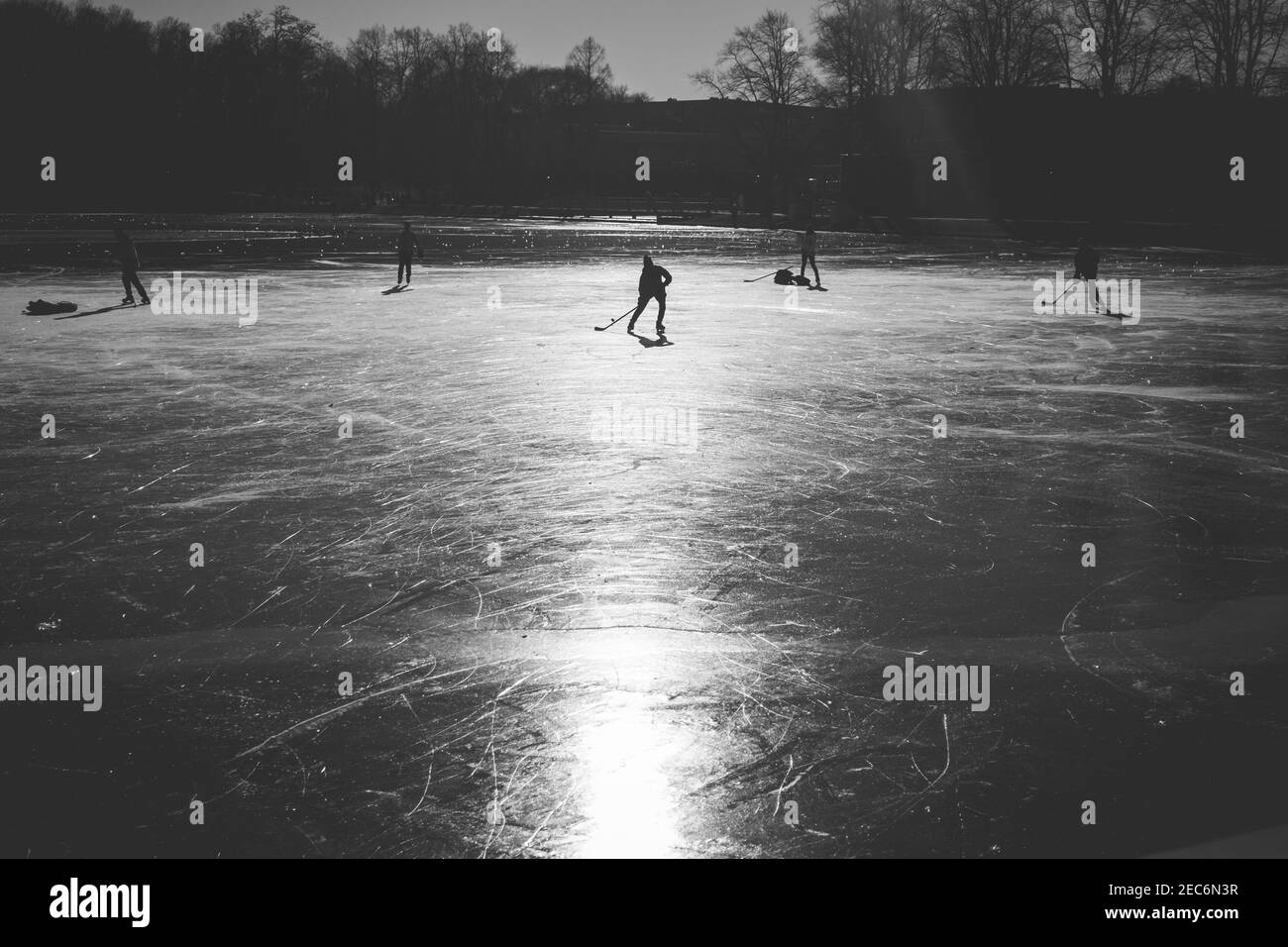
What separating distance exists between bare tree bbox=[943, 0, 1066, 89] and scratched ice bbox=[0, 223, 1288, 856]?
53159mm

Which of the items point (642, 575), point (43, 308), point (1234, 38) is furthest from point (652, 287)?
point (1234, 38)

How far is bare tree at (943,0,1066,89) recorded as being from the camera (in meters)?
63.3

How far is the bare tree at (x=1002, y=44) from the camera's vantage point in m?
63.3

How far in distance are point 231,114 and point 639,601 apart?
3960 inches

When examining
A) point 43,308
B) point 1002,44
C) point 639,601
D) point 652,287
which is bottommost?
point 639,601

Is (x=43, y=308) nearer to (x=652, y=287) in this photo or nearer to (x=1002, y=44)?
(x=652, y=287)

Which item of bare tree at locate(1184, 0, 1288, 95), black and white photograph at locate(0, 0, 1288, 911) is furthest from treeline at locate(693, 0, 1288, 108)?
black and white photograph at locate(0, 0, 1288, 911)

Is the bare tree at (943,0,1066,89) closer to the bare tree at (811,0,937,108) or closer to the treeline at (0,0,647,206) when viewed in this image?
the bare tree at (811,0,937,108)

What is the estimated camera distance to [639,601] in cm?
697
